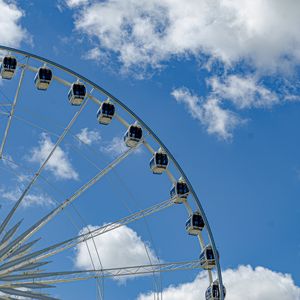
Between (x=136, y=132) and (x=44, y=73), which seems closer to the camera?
(x=136, y=132)

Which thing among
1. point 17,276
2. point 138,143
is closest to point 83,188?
point 138,143

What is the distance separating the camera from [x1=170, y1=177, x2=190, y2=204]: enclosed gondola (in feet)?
114

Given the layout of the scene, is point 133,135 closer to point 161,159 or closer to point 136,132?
point 136,132

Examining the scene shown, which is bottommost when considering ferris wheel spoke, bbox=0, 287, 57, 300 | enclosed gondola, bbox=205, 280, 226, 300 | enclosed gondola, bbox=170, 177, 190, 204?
ferris wheel spoke, bbox=0, 287, 57, 300

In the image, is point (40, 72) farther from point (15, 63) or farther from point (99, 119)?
point (99, 119)

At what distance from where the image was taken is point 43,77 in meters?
35.8

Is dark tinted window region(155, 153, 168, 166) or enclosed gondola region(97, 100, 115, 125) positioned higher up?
enclosed gondola region(97, 100, 115, 125)

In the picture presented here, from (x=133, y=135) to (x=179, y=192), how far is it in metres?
3.67

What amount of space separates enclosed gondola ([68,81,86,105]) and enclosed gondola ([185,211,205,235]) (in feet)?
26.8

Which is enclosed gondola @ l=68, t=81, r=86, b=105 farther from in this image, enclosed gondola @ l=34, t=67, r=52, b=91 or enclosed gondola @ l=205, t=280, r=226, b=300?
enclosed gondola @ l=205, t=280, r=226, b=300

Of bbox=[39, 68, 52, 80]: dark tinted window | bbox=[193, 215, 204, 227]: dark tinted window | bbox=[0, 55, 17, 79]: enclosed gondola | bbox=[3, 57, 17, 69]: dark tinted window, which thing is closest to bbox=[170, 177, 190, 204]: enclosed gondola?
bbox=[193, 215, 204, 227]: dark tinted window

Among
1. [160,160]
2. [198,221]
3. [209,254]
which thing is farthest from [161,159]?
[209,254]

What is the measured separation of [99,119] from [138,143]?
2524 millimetres

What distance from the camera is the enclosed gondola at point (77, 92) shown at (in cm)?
3569
